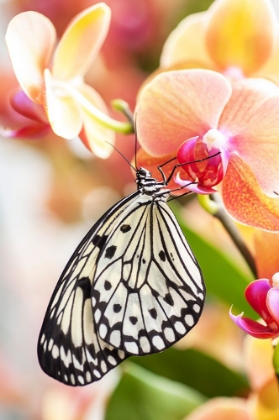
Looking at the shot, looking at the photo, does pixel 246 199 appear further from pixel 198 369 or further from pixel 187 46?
pixel 198 369

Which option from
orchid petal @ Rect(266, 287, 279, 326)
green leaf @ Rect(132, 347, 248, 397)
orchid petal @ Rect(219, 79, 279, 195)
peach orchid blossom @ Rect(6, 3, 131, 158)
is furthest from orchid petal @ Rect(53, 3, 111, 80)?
green leaf @ Rect(132, 347, 248, 397)

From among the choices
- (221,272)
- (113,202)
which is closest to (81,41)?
(221,272)

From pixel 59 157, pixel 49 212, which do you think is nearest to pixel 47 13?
pixel 59 157

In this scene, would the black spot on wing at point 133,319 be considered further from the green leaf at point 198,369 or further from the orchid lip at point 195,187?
the green leaf at point 198,369

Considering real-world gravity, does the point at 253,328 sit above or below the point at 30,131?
below

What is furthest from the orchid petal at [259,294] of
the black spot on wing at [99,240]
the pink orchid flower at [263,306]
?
the black spot on wing at [99,240]

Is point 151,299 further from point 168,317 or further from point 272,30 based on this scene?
point 272,30

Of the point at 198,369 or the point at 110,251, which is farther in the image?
the point at 198,369
